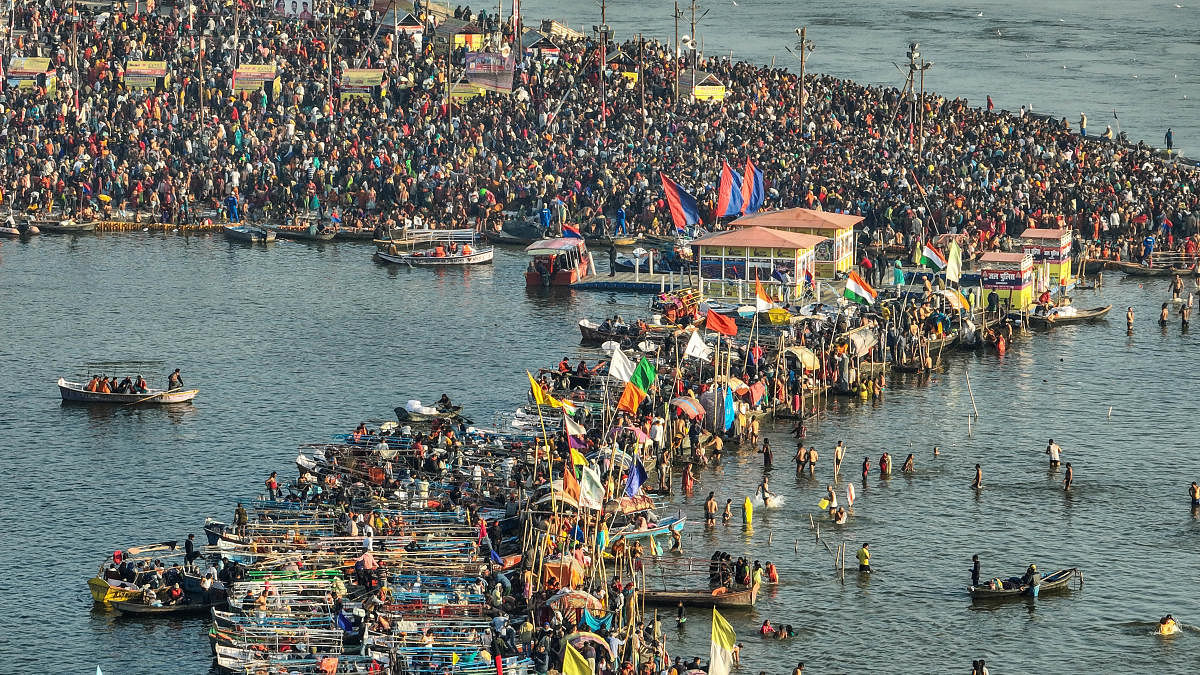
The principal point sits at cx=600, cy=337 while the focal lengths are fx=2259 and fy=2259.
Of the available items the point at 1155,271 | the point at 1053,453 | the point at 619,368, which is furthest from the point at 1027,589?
the point at 1155,271

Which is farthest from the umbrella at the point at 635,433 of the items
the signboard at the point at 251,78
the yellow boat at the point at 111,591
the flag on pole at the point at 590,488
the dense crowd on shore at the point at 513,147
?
the signboard at the point at 251,78

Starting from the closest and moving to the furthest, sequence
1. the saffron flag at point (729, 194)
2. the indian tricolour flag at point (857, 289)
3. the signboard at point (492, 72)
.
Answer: the indian tricolour flag at point (857, 289) → the saffron flag at point (729, 194) → the signboard at point (492, 72)

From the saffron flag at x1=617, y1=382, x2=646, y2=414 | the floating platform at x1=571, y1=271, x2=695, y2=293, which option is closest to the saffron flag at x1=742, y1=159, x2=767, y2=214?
the floating platform at x1=571, y1=271, x2=695, y2=293

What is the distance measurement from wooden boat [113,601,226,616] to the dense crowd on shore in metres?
69.2

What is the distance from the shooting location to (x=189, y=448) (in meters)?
96.9

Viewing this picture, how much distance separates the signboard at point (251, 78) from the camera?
156 meters

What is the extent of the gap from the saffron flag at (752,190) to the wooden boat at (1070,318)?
16.7 metres

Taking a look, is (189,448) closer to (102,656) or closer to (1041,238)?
(102,656)

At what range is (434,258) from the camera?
139 metres

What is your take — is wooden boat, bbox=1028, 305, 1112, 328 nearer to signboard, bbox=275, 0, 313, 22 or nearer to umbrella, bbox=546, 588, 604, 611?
umbrella, bbox=546, 588, 604, 611

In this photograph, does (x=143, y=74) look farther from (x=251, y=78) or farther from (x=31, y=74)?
(x=31, y=74)

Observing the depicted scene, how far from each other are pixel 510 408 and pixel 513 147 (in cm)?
5055

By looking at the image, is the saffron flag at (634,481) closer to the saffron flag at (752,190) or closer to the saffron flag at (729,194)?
the saffron flag at (729,194)

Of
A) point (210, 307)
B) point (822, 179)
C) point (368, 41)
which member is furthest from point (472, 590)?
point (368, 41)
